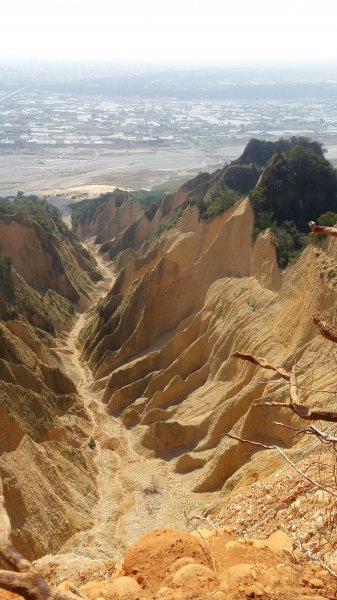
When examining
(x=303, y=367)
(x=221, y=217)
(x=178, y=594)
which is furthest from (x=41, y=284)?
(x=178, y=594)

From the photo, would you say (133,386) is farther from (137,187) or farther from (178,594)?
(137,187)

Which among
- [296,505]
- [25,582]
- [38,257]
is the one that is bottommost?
[38,257]

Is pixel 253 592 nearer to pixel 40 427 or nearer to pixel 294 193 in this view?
pixel 40 427

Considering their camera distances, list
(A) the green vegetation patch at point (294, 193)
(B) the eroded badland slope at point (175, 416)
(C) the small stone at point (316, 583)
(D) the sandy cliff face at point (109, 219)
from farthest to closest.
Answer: (D) the sandy cliff face at point (109, 219), (A) the green vegetation patch at point (294, 193), (B) the eroded badland slope at point (175, 416), (C) the small stone at point (316, 583)

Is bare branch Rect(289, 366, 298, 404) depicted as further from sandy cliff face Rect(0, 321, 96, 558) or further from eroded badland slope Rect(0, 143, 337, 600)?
Result: sandy cliff face Rect(0, 321, 96, 558)

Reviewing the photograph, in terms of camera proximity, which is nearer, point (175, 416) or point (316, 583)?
point (316, 583)

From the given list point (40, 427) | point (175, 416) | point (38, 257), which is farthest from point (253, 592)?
point (38, 257)

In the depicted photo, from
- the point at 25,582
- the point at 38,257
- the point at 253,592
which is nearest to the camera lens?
the point at 25,582

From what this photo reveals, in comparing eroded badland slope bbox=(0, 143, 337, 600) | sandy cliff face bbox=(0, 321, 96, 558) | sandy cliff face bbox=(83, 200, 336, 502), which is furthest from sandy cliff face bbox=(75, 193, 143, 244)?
sandy cliff face bbox=(0, 321, 96, 558)

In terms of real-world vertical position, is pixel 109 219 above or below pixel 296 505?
below

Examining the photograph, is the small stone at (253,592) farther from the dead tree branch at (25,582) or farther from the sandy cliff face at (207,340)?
the sandy cliff face at (207,340)

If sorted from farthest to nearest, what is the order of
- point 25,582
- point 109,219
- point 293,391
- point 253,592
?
point 109,219, point 253,592, point 293,391, point 25,582

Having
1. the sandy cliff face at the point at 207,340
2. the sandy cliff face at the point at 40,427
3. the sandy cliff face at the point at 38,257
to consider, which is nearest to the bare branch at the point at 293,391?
the sandy cliff face at the point at 207,340
